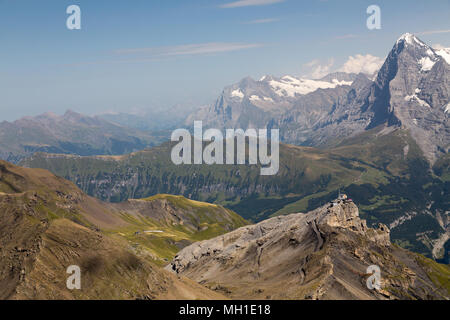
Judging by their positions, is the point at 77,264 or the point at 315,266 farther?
the point at 315,266

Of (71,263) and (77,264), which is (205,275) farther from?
(71,263)

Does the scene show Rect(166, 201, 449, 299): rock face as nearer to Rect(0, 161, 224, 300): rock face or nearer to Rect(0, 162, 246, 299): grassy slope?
Rect(0, 161, 224, 300): rock face

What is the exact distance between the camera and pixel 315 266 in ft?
429

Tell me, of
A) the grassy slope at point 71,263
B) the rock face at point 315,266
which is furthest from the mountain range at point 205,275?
the rock face at point 315,266

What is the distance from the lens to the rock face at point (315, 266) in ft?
404

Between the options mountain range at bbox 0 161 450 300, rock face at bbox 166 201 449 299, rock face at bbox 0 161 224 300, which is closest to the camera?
rock face at bbox 0 161 224 300

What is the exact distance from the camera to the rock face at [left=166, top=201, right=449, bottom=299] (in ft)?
404

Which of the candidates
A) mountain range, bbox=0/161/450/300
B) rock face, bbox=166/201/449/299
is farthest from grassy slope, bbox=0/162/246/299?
rock face, bbox=166/201/449/299

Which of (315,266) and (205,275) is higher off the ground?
(315,266)

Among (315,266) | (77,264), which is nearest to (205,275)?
(315,266)

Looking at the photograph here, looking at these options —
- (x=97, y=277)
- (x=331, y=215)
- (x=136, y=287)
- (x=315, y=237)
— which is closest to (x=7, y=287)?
(x=97, y=277)

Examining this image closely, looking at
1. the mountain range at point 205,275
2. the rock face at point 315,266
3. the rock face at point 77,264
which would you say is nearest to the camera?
the rock face at point 77,264

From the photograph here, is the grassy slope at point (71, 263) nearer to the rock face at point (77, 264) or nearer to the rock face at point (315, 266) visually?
the rock face at point (77, 264)
